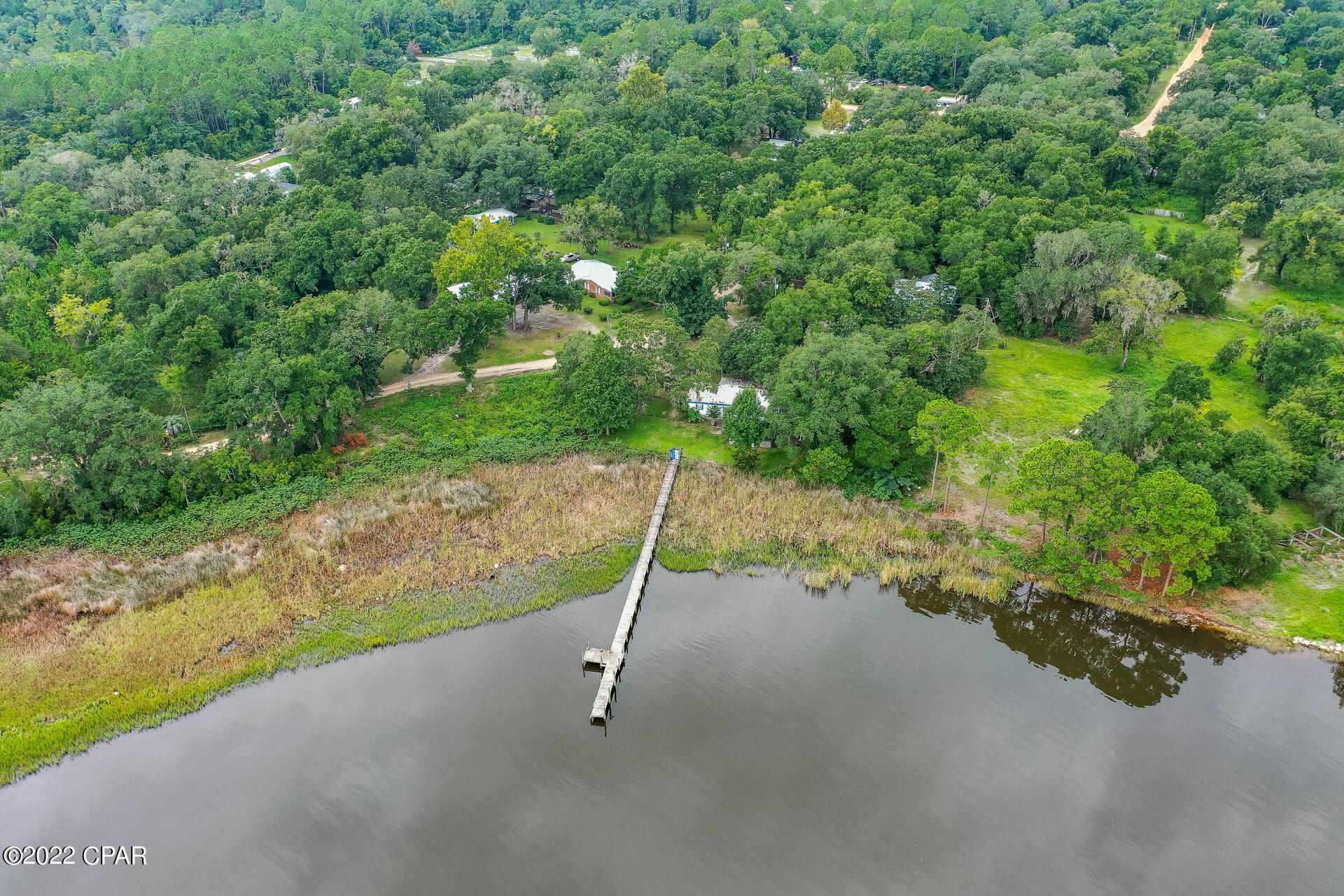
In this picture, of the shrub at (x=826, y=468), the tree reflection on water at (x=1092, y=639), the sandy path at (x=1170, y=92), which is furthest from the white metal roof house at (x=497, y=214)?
the sandy path at (x=1170, y=92)

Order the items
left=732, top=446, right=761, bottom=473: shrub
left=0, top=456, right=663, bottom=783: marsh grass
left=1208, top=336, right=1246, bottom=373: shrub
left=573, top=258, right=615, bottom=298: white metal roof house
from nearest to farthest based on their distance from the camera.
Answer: left=0, top=456, right=663, bottom=783: marsh grass < left=732, top=446, right=761, bottom=473: shrub < left=1208, top=336, right=1246, bottom=373: shrub < left=573, top=258, right=615, bottom=298: white metal roof house

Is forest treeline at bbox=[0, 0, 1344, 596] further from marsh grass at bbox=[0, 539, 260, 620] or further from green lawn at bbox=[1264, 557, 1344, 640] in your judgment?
marsh grass at bbox=[0, 539, 260, 620]

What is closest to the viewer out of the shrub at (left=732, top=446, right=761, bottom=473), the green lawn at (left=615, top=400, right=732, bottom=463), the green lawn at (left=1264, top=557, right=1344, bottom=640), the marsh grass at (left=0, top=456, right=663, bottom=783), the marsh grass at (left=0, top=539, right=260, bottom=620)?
the marsh grass at (left=0, top=456, right=663, bottom=783)

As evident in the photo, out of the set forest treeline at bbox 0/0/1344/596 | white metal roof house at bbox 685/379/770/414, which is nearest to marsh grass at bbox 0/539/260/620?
forest treeline at bbox 0/0/1344/596

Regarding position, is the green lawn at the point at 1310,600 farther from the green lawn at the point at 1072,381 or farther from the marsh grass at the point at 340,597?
the marsh grass at the point at 340,597

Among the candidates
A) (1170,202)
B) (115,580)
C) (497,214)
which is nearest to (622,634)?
(115,580)

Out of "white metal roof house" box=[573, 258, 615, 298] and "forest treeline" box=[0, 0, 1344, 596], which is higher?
"forest treeline" box=[0, 0, 1344, 596]
